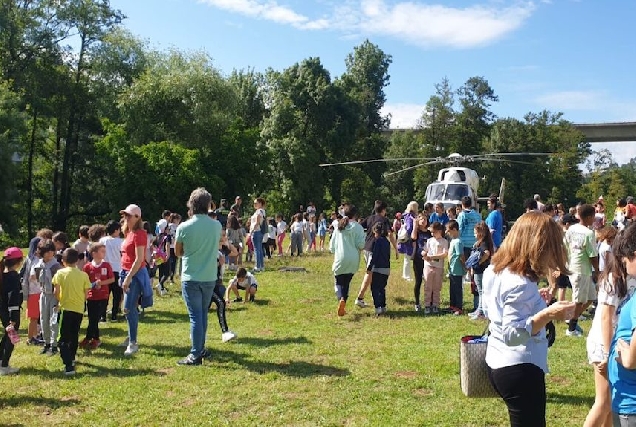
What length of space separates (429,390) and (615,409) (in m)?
3.37

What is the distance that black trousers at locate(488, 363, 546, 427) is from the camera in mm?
3098

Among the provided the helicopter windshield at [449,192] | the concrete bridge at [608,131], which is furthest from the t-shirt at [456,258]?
the concrete bridge at [608,131]

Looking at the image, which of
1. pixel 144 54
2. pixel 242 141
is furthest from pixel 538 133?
pixel 144 54

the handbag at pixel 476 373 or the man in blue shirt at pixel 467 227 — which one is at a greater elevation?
the man in blue shirt at pixel 467 227

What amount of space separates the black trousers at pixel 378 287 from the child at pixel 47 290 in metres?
5.18

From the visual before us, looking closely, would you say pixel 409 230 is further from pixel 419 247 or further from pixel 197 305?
pixel 197 305

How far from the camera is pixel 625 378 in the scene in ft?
9.40

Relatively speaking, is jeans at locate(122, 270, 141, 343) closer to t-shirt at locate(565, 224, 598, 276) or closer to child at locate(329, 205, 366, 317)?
child at locate(329, 205, 366, 317)

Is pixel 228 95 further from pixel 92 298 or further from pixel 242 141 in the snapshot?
pixel 92 298

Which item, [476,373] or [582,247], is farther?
[582,247]

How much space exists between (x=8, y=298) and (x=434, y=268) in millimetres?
6794

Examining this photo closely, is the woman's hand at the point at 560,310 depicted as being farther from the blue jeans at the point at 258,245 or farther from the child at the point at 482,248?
the blue jeans at the point at 258,245

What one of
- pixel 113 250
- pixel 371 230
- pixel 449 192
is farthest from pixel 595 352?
pixel 449 192

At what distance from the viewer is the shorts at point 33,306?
8055mm
